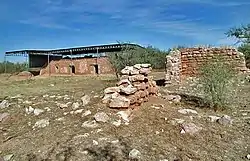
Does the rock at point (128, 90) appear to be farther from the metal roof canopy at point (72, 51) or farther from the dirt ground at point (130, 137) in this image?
the metal roof canopy at point (72, 51)

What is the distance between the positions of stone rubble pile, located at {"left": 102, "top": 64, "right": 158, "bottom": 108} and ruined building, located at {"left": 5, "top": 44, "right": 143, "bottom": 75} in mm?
27645

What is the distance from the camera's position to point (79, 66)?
131 feet

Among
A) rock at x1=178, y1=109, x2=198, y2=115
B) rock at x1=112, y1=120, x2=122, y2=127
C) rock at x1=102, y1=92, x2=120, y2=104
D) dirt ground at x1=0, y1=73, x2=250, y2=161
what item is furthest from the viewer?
rock at x1=102, y1=92, x2=120, y2=104

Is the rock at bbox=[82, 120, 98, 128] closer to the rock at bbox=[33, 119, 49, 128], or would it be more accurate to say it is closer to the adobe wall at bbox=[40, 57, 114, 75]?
the rock at bbox=[33, 119, 49, 128]

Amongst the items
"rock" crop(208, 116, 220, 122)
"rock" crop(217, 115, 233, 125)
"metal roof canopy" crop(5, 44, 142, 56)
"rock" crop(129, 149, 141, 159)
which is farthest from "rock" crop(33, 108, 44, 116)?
"metal roof canopy" crop(5, 44, 142, 56)

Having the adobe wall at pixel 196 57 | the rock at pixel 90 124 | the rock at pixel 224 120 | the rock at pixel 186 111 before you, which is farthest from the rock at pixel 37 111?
the adobe wall at pixel 196 57

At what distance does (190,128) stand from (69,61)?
3665cm

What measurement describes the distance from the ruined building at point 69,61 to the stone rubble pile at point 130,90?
27.6m

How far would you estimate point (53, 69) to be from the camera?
42250mm

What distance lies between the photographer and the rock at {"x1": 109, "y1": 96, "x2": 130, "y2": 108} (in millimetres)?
6426

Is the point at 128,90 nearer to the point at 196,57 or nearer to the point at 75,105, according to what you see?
the point at 75,105

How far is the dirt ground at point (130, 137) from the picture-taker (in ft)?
16.2

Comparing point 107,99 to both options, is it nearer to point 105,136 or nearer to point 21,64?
point 105,136

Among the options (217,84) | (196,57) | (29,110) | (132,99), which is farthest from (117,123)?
(196,57)
